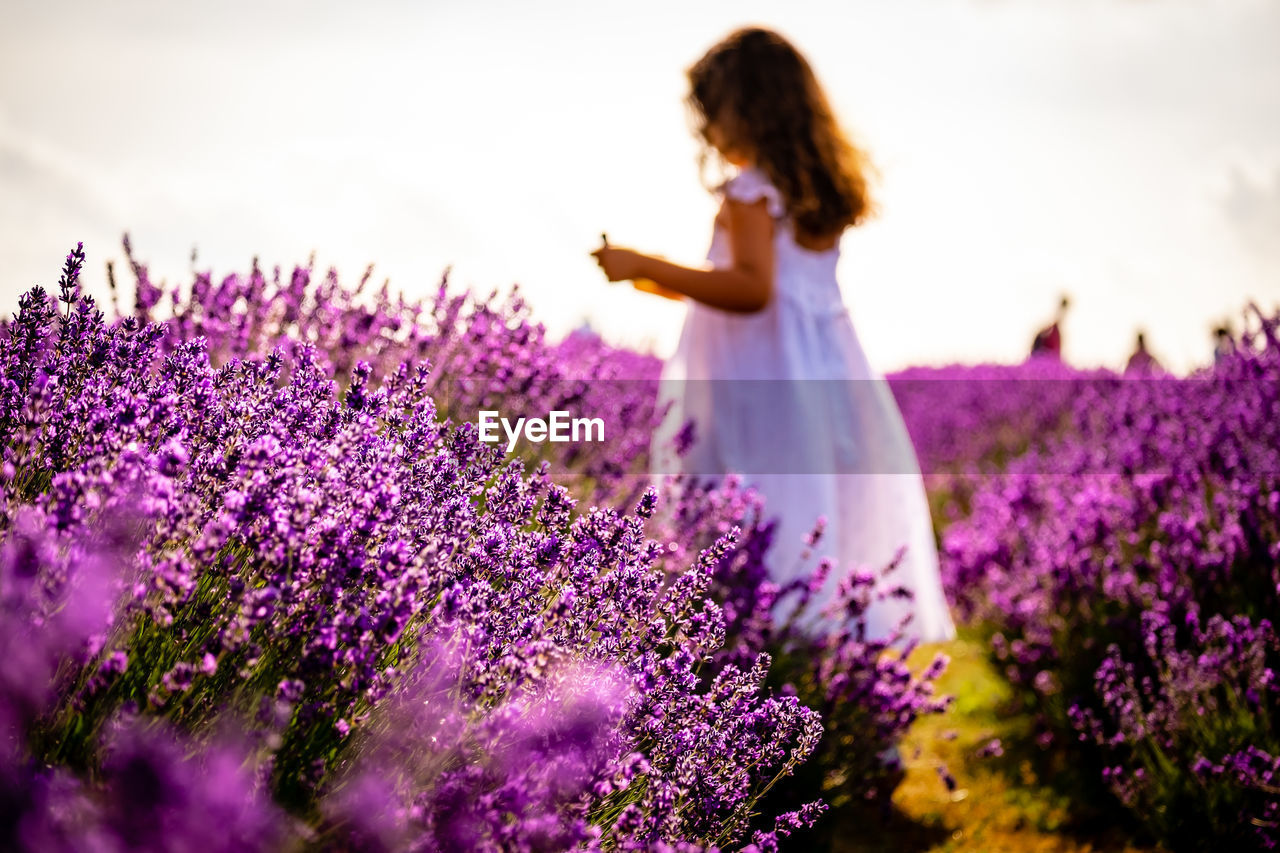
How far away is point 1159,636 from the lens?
310 cm

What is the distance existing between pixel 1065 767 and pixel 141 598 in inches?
124

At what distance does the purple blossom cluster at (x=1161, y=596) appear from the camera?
2.58 metres

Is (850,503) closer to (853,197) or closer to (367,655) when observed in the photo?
(853,197)

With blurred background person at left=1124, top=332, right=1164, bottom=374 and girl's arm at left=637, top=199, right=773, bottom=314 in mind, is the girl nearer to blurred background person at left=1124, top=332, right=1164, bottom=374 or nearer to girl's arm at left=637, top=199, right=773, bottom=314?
girl's arm at left=637, top=199, right=773, bottom=314

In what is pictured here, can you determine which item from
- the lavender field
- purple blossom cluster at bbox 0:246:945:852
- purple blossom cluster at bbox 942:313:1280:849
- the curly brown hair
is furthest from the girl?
purple blossom cluster at bbox 0:246:945:852

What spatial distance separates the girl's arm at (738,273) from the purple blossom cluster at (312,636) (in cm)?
146

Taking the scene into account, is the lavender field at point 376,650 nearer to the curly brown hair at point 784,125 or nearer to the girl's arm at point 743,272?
the girl's arm at point 743,272

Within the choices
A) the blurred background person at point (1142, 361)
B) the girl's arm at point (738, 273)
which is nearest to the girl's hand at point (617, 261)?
the girl's arm at point (738, 273)

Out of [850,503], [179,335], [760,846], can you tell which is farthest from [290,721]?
[850,503]

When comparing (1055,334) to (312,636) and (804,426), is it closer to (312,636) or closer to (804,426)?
(804,426)

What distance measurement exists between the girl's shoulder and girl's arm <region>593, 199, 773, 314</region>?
0.03 m

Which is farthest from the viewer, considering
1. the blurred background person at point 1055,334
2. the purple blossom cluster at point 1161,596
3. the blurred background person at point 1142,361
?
the blurred background person at point 1055,334

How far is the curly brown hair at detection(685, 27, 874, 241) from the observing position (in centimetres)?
349

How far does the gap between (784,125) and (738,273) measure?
69 centimetres
